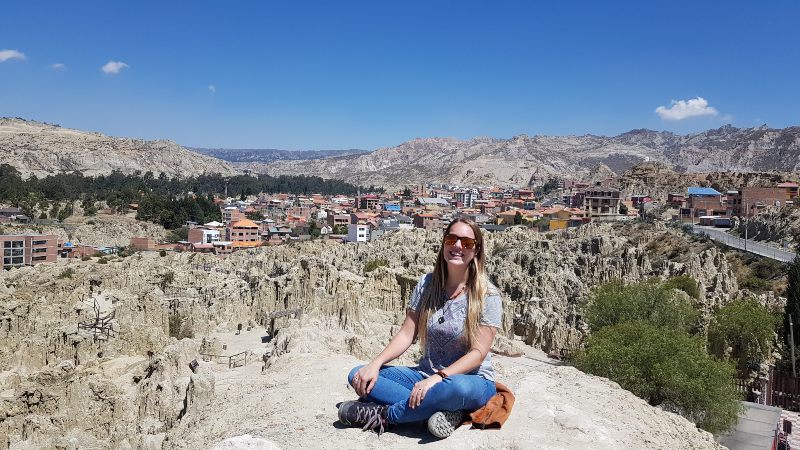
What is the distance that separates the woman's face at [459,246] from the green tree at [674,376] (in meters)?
9.64

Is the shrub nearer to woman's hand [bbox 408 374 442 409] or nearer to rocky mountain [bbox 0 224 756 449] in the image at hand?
rocky mountain [bbox 0 224 756 449]

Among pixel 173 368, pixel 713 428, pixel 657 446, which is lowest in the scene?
pixel 713 428

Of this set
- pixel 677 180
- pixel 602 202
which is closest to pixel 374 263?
pixel 602 202

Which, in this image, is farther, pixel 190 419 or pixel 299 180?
pixel 299 180

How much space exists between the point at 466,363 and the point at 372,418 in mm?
1204

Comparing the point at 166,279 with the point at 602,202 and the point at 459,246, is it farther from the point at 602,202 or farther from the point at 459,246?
the point at 602,202

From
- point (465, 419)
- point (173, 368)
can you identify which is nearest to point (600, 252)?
point (173, 368)

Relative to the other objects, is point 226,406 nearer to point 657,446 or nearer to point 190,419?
point 190,419

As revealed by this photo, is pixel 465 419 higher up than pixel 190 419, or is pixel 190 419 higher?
pixel 465 419

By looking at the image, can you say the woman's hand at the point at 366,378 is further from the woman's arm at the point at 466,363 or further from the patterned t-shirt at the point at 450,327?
the patterned t-shirt at the point at 450,327

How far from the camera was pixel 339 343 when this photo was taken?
1318 centimetres

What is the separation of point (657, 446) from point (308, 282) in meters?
21.7

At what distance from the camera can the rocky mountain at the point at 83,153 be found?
14538 centimetres

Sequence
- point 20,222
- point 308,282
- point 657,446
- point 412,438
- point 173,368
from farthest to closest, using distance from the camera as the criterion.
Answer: point 20,222 → point 308,282 → point 173,368 → point 657,446 → point 412,438
